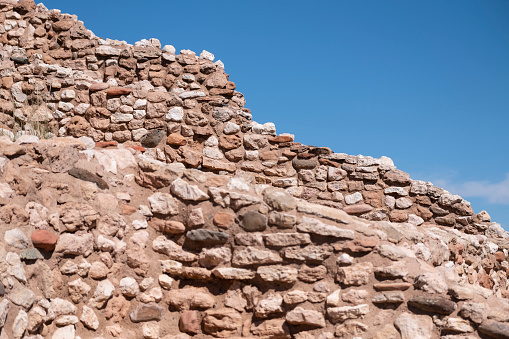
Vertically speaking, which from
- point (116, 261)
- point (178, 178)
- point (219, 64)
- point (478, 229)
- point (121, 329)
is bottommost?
point (121, 329)

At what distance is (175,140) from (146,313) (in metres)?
2.90

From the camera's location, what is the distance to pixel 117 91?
6.24 meters

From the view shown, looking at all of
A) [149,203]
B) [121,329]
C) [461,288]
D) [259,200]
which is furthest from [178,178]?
[461,288]

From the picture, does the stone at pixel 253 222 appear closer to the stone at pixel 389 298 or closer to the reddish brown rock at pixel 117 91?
the stone at pixel 389 298

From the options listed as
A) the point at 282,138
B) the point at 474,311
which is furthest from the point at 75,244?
the point at 282,138

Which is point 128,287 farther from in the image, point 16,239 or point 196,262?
point 16,239

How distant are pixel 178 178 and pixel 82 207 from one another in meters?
0.77

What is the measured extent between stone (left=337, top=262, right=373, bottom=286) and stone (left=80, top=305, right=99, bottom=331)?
1.70m

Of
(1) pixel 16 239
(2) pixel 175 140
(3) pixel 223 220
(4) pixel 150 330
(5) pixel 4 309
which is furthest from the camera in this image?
(2) pixel 175 140

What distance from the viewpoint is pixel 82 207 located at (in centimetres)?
359

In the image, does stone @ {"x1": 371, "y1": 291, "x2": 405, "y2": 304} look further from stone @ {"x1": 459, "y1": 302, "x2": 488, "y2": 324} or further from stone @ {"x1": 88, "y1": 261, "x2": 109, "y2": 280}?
stone @ {"x1": 88, "y1": 261, "x2": 109, "y2": 280}

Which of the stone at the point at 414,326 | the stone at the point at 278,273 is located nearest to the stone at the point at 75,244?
the stone at the point at 278,273

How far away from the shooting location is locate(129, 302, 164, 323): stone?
11.8ft

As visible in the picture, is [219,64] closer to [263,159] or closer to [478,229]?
[263,159]
